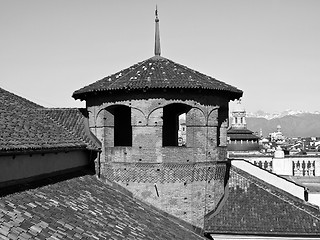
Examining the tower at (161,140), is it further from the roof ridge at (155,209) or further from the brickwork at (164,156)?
the roof ridge at (155,209)

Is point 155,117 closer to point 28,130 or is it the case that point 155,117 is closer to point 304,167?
point 28,130

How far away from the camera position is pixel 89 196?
44.4ft

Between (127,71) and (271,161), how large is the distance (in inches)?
1580

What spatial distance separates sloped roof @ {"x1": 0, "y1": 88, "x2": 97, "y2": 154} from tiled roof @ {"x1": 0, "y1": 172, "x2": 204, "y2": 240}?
1069 millimetres

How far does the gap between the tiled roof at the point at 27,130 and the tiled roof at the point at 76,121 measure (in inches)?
15.8

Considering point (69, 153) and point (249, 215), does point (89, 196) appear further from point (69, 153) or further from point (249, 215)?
point (249, 215)

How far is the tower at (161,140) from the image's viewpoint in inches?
622

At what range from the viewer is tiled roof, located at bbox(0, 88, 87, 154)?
38.8 feet

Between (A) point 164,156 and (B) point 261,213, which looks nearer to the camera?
(A) point 164,156

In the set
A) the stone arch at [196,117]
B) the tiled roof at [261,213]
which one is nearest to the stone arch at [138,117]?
the stone arch at [196,117]

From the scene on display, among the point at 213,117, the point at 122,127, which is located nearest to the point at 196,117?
the point at 213,117

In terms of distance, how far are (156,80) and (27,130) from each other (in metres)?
4.68

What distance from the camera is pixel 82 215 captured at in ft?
38.4

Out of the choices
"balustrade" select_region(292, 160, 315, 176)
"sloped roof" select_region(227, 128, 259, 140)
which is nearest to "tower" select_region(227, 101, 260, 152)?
"sloped roof" select_region(227, 128, 259, 140)
